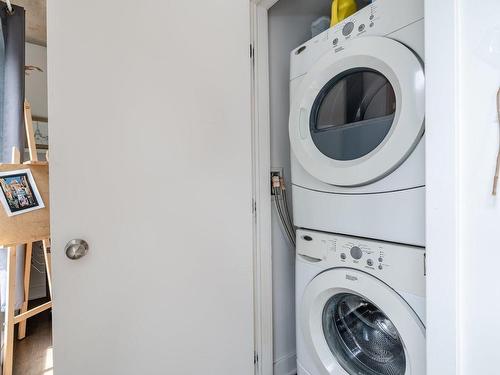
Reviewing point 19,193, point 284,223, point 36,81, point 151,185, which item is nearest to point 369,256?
point 284,223

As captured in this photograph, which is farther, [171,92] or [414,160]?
[171,92]

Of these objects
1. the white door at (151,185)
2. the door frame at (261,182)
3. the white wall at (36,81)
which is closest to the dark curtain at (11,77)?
the white wall at (36,81)

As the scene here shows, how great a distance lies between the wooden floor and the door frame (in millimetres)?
1231

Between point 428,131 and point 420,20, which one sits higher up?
point 420,20

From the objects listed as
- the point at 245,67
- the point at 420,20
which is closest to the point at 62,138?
the point at 245,67

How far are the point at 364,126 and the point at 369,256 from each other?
0.47 m

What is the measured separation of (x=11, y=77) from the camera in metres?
1.55

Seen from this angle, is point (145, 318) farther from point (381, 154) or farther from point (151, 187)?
point (381, 154)

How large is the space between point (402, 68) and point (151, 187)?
95 cm

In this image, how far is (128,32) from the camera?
96cm

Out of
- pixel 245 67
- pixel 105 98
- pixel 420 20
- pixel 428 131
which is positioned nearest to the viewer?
pixel 428 131

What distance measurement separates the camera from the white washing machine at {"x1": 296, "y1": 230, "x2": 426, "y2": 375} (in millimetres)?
807

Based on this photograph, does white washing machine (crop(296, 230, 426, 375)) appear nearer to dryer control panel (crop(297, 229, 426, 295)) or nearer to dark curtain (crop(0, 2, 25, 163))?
dryer control panel (crop(297, 229, 426, 295))

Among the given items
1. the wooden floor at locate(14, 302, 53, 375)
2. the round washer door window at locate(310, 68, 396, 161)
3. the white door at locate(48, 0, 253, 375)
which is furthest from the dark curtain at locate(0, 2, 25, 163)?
the round washer door window at locate(310, 68, 396, 161)
